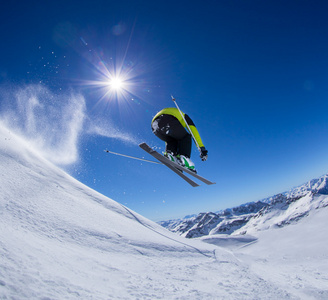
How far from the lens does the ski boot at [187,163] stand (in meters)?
6.85

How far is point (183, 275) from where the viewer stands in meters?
4.13

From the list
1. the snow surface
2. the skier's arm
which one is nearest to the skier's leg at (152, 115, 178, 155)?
the skier's arm

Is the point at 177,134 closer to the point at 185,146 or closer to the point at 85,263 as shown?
the point at 185,146

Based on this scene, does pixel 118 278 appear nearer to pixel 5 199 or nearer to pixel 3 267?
pixel 3 267

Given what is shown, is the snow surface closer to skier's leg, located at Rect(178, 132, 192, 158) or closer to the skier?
the skier

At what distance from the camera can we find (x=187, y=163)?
685cm

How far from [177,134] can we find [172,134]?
0.64 ft

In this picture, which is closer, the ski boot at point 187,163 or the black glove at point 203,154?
the black glove at point 203,154

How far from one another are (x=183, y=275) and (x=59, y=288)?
9.13 feet

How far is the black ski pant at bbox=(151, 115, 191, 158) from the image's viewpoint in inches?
271

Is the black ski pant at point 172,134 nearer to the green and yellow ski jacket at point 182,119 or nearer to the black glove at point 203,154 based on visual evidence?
the green and yellow ski jacket at point 182,119

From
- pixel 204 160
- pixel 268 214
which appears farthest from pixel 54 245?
pixel 268 214

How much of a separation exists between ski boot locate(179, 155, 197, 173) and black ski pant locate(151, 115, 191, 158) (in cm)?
25

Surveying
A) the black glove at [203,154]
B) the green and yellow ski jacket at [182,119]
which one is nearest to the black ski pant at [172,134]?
the green and yellow ski jacket at [182,119]
